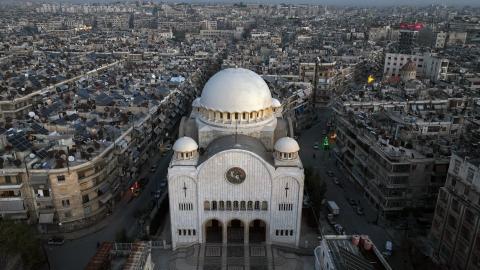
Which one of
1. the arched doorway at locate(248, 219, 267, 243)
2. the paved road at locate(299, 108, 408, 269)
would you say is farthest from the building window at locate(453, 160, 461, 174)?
the arched doorway at locate(248, 219, 267, 243)

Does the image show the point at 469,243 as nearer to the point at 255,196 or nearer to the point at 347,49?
the point at 255,196

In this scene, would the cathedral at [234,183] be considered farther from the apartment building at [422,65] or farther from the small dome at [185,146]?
the apartment building at [422,65]

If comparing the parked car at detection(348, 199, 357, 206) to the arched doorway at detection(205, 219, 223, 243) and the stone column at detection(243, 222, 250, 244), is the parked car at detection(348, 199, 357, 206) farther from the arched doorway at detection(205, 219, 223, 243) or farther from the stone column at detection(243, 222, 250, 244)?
the arched doorway at detection(205, 219, 223, 243)

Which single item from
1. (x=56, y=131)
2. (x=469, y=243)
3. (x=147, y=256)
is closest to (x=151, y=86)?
(x=56, y=131)

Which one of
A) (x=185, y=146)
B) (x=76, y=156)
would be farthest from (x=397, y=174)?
(x=76, y=156)

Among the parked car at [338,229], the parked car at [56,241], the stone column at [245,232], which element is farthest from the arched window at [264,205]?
the parked car at [56,241]

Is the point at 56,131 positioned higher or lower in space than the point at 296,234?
higher
